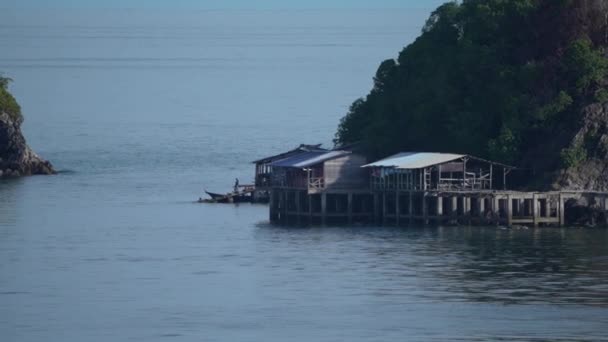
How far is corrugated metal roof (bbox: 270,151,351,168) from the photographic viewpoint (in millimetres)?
99062

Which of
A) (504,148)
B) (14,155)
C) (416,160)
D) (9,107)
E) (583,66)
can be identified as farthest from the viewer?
(9,107)

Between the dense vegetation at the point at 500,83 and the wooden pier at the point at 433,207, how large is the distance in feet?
10.9

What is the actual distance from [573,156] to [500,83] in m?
6.97

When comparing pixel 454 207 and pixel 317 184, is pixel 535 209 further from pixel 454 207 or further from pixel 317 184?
pixel 317 184

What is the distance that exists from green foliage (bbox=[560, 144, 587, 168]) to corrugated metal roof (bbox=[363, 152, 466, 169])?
15.0ft

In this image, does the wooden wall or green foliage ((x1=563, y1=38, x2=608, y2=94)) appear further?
green foliage ((x1=563, y1=38, x2=608, y2=94))

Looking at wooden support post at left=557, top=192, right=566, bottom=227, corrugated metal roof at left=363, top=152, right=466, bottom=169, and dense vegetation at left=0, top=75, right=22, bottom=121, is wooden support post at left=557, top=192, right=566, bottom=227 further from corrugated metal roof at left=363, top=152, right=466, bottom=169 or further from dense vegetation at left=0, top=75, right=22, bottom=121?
dense vegetation at left=0, top=75, right=22, bottom=121

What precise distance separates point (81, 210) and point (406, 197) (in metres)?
19.2

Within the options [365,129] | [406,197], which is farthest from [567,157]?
[365,129]

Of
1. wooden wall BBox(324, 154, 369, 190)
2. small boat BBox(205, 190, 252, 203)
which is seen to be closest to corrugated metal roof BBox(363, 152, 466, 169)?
wooden wall BBox(324, 154, 369, 190)

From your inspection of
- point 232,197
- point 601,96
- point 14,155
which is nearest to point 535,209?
point 601,96

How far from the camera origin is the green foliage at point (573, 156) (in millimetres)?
95500

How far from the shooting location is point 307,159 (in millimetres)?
101625

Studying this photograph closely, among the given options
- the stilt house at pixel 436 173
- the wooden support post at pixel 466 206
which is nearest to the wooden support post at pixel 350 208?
the stilt house at pixel 436 173
